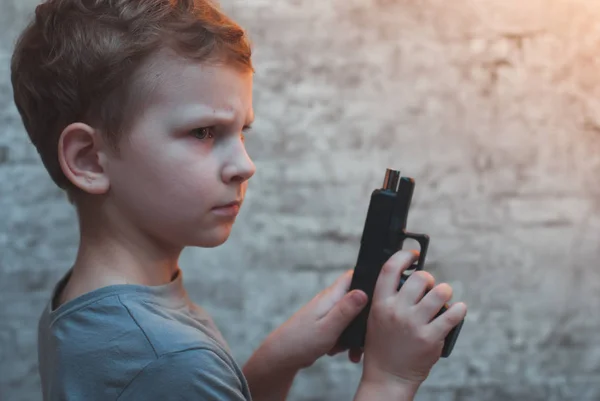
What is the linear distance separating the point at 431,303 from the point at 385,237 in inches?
3.7

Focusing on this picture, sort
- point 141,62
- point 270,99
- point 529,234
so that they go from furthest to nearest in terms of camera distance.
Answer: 1. point 529,234
2. point 270,99
3. point 141,62

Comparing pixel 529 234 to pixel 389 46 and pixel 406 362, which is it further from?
pixel 406 362

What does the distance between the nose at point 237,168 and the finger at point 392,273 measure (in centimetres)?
20

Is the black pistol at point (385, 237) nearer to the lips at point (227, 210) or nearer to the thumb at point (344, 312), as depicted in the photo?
the thumb at point (344, 312)

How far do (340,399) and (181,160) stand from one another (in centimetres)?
94

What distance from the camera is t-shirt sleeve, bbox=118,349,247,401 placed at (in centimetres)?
64

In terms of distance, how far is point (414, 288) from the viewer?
0.78m

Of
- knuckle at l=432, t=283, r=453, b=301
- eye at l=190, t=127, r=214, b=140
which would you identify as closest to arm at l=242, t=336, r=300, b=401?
knuckle at l=432, t=283, r=453, b=301

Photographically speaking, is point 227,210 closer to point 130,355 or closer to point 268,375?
point 130,355

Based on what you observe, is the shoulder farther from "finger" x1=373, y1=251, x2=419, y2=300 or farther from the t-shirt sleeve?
"finger" x1=373, y1=251, x2=419, y2=300

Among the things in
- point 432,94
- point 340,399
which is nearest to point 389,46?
point 432,94

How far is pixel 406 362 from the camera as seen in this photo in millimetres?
771

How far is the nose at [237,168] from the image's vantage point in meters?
0.71

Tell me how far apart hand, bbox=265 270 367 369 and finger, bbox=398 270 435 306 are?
6 centimetres
